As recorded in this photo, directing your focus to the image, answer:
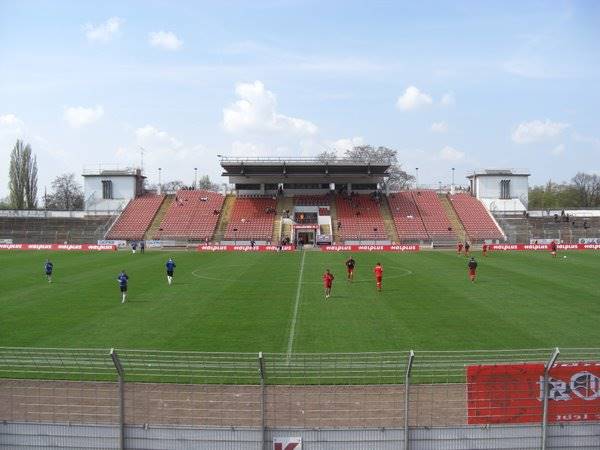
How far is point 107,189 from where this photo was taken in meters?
85.8

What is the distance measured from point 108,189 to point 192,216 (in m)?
15.1

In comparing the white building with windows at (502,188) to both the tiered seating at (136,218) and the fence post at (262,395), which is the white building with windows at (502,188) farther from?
the fence post at (262,395)

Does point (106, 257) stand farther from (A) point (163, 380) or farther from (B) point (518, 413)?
(B) point (518, 413)

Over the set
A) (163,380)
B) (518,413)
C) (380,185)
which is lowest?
(163,380)

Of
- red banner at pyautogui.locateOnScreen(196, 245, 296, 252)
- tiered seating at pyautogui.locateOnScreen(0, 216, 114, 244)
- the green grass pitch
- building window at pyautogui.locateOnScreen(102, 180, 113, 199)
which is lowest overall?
the green grass pitch

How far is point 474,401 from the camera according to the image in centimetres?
939

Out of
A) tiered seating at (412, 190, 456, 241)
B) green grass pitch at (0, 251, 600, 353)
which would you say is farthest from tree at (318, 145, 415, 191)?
green grass pitch at (0, 251, 600, 353)

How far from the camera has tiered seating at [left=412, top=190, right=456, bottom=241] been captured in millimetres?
75000

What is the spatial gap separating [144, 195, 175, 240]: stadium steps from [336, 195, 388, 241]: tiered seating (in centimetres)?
2443

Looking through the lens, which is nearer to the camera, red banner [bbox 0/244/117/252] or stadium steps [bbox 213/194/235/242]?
red banner [bbox 0/244/117/252]

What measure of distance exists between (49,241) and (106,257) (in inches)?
879

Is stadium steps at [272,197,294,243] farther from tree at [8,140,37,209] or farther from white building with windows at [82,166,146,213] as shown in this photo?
tree at [8,140,37,209]

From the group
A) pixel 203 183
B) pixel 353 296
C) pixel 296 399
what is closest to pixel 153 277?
pixel 353 296

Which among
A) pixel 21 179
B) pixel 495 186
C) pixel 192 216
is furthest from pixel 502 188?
pixel 21 179
